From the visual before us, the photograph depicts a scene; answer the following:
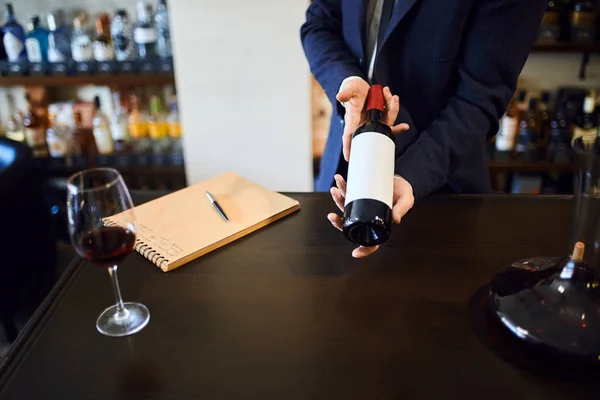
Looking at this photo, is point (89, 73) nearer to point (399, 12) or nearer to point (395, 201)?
point (399, 12)

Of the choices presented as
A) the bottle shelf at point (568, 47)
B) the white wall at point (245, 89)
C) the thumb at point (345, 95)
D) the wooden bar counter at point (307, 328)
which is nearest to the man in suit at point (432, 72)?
the thumb at point (345, 95)

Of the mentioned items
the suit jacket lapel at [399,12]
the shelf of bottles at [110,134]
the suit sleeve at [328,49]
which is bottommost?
the shelf of bottles at [110,134]

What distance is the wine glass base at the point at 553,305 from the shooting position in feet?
2.12

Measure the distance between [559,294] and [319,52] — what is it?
0.73 meters

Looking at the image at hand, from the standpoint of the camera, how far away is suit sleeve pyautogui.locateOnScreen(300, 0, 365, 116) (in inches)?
44.4

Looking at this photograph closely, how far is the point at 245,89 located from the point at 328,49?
3.12 feet

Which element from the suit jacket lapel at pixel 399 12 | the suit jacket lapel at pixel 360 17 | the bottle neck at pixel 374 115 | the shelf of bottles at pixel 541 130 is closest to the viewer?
the bottle neck at pixel 374 115

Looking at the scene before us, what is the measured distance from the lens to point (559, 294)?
703mm

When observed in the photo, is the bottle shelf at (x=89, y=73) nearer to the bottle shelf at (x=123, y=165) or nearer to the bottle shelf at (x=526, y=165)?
the bottle shelf at (x=123, y=165)

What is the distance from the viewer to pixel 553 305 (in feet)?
2.27

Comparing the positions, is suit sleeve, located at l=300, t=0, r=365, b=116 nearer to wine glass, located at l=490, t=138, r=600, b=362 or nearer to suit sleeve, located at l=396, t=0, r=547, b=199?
suit sleeve, located at l=396, t=0, r=547, b=199

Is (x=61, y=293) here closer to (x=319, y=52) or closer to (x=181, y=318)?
(x=181, y=318)

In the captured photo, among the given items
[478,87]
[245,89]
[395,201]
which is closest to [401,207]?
[395,201]

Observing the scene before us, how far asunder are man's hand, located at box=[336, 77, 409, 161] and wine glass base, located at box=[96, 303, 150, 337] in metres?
0.38
